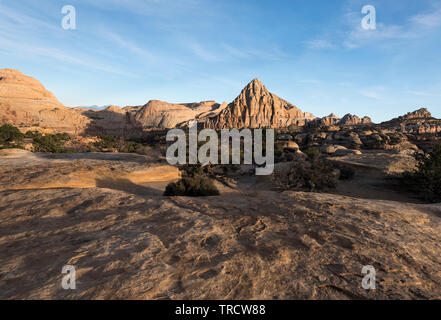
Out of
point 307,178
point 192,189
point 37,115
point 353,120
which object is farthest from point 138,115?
point 192,189

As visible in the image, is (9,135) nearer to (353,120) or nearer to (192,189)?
(192,189)

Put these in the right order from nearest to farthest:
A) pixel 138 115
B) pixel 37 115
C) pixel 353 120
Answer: pixel 37 115
pixel 353 120
pixel 138 115

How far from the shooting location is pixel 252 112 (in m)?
74.3

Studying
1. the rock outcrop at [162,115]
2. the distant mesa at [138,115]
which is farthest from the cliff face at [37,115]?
the rock outcrop at [162,115]

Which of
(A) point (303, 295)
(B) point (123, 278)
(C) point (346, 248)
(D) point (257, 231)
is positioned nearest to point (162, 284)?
(B) point (123, 278)

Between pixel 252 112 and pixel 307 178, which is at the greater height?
pixel 252 112

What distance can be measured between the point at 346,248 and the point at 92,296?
10.1ft

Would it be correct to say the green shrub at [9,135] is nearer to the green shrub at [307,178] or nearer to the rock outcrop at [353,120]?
the green shrub at [307,178]

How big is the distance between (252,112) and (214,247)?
74268mm

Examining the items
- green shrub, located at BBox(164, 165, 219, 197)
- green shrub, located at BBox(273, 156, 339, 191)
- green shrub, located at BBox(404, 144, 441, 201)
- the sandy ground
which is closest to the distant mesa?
green shrub, located at BBox(164, 165, 219, 197)

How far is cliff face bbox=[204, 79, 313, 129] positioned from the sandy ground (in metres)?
68.6

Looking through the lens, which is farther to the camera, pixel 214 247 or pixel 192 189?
pixel 192 189

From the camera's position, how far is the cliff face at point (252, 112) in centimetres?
7394
